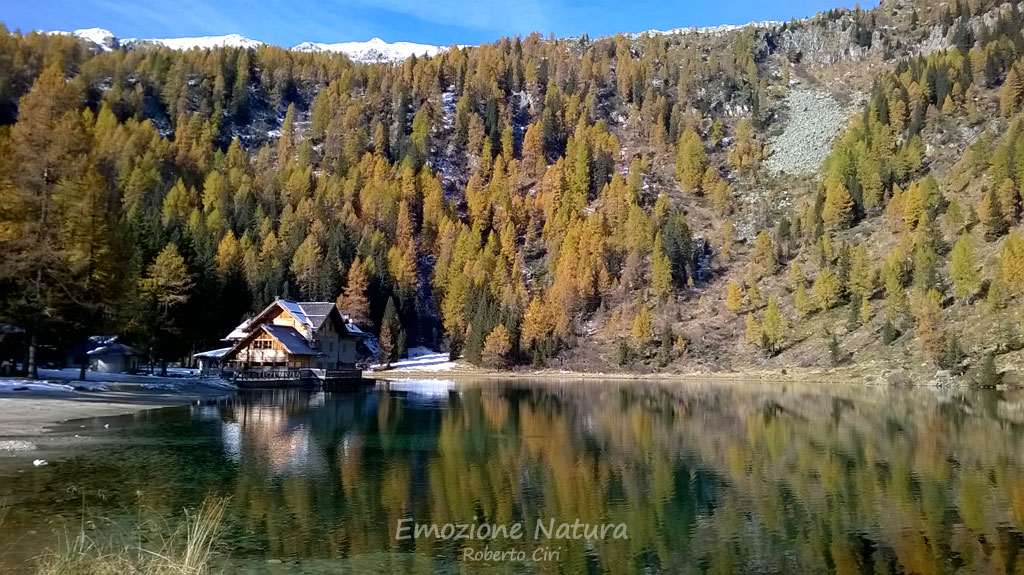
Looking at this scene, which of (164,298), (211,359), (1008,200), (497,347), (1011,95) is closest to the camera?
(164,298)

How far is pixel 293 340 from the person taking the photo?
6900 cm

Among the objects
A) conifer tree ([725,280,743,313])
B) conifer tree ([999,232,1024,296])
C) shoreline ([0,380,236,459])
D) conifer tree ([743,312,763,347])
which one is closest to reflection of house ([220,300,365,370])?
shoreline ([0,380,236,459])

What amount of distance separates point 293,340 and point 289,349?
106 inches

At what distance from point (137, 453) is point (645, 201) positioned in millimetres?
138314

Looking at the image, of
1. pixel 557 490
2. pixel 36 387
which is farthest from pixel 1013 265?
pixel 36 387

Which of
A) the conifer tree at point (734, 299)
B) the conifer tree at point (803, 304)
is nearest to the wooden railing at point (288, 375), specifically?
the conifer tree at point (734, 299)

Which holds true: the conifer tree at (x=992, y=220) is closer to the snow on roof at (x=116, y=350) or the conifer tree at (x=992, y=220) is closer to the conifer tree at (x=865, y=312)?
the conifer tree at (x=865, y=312)

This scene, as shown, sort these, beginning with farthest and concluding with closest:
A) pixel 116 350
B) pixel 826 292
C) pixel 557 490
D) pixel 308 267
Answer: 1. pixel 308 267
2. pixel 826 292
3. pixel 116 350
4. pixel 557 490

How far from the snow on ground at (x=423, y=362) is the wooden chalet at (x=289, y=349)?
30241 millimetres

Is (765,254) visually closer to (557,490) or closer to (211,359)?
(211,359)

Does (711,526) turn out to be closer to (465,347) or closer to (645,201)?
(465,347)

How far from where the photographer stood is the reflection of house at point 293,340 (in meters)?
67.9

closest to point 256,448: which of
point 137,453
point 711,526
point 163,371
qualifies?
point 137,453

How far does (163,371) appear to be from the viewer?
205ft
